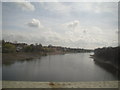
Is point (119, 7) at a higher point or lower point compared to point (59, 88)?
higher

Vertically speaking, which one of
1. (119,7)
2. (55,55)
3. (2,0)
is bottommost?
(55,55)

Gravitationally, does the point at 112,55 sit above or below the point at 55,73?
above

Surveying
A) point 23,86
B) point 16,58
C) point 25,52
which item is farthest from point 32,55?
point 23,86

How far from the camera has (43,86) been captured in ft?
5.49

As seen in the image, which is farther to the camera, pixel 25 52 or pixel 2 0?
pixel 25 52

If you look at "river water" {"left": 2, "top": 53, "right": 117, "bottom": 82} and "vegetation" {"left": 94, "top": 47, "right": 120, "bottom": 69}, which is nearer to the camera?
"vegetation" {"left": 94, "top": 47, "right": 120, "bottom": 69}

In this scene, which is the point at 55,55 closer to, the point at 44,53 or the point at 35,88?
the point at 44,53

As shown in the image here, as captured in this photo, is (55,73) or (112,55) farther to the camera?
(55,73)

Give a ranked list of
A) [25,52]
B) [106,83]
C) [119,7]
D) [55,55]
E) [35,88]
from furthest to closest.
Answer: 1. [55,55]
2. [25,52]
3. [106,83]
4. [35,88]
5. [119,7]

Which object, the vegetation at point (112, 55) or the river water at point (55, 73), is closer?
the vegetation at point (112, 55)

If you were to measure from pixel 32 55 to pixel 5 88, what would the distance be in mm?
7015

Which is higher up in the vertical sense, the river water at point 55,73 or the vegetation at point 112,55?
the vegetation at point 112,55

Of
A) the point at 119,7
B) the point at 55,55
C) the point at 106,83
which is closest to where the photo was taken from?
the point at 119,7

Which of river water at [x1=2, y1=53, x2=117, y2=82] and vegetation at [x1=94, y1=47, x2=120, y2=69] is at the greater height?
vegetation at [x1=94, y1=47, x2=120, y2=69]
